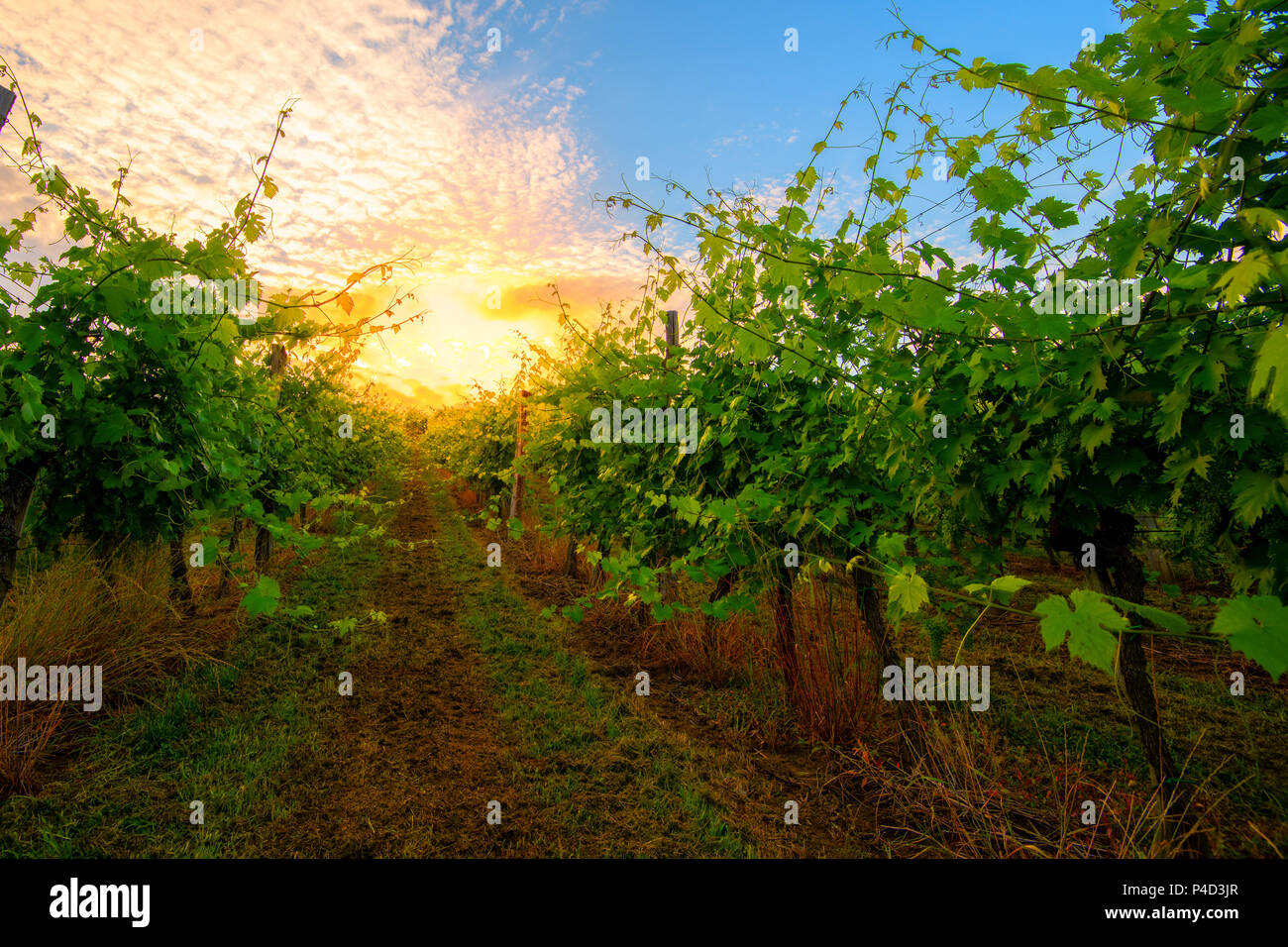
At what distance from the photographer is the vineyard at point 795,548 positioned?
70.4 inches

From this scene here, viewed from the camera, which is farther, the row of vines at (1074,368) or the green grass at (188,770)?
the green grass at (188,770)

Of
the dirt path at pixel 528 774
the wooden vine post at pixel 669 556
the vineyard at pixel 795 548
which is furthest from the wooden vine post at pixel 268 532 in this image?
the wooden vine post at pixel 669 556

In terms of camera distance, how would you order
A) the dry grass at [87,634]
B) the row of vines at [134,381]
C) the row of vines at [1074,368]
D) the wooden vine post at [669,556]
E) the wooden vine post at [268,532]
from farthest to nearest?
the wooden vine post at [268,532] < the wooden vine post at [669,556] < the dry grass at [87,634] < the row of vines at [134,381] < the row of vines at [1074,368]

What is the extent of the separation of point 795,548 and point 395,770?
10.3 ft

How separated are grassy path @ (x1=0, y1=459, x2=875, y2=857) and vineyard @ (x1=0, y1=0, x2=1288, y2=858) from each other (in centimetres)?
3

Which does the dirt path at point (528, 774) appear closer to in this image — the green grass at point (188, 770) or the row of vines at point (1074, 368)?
the green grass at point (188, 770)

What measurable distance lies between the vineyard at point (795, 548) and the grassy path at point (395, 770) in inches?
1.2

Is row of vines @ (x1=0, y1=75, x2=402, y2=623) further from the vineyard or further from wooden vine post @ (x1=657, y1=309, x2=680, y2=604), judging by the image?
wooden vine post @ (x1=657, y1=309, x2=680, y2=604)

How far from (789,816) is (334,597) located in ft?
23.3

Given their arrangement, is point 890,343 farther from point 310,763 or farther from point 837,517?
point 310,763

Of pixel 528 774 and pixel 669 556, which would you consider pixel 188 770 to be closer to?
pixel 528 774

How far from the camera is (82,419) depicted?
3.58 m

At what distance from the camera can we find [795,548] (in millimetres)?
3305

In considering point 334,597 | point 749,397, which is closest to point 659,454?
point 749,397
